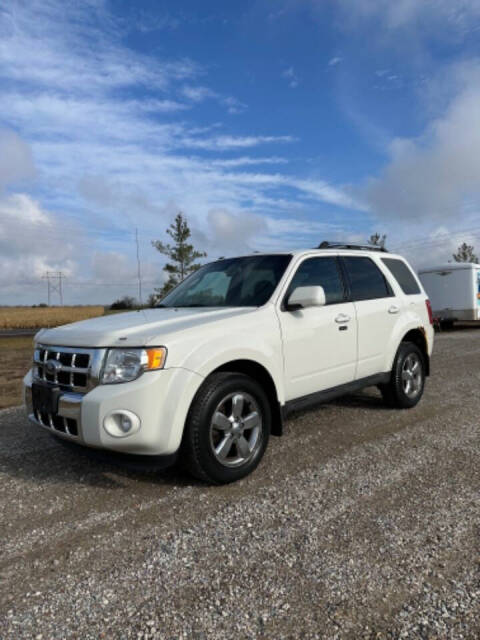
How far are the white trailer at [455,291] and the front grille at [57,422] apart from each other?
647 inches

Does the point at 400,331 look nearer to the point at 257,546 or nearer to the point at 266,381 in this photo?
the point at 266,381

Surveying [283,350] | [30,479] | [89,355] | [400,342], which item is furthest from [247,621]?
[400,342]

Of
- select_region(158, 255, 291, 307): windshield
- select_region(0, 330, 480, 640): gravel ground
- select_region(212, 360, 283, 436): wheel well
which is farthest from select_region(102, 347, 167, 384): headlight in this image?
select_region(158, 255, 291, 307): windshield

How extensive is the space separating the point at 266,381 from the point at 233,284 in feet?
3.60

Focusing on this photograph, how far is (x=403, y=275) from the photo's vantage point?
5.77 meters

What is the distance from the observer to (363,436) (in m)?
4.47

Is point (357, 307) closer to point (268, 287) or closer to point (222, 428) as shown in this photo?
point (268, 287)

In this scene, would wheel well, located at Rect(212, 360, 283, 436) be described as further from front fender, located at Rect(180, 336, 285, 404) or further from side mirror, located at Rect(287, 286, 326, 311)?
side mirror, located at Rect(287, 286, 326, 311)

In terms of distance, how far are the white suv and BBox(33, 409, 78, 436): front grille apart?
1 cm

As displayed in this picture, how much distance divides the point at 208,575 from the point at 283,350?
1.92 m

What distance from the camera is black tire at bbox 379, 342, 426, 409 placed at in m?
5.23

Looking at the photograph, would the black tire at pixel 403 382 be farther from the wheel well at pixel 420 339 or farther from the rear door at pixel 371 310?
the rear door at pixel 371 310

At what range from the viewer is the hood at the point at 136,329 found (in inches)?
123

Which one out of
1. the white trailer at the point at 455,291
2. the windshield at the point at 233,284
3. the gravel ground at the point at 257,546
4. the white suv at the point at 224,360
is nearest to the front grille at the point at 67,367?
the white suv at the point at 224,360
